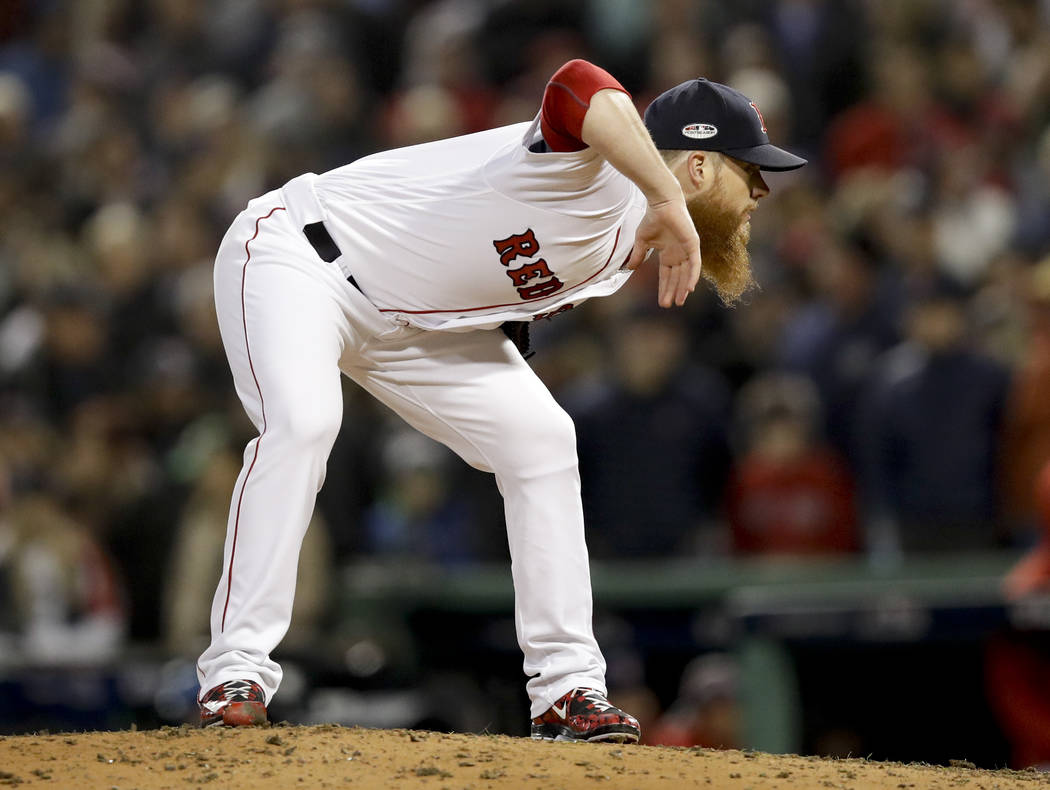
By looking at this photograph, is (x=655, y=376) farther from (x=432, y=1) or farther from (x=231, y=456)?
(x=432, y=1)

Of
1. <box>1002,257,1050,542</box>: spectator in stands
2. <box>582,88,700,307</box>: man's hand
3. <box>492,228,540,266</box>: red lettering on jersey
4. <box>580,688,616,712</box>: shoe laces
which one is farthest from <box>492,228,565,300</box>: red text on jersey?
<box>1002,257,1050,542</box>: spectator in stands

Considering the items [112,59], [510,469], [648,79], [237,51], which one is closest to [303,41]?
[237,51]

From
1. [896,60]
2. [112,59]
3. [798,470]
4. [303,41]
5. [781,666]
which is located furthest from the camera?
[112,59]

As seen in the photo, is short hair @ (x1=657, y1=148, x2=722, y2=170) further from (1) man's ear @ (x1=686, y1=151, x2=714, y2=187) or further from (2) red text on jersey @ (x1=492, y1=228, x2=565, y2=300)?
(2) red text on jersey @ (x1=492, y1=228, x2=565, y2=300)

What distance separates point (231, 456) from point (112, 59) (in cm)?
515

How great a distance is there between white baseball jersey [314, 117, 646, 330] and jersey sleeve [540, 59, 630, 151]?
0.04m

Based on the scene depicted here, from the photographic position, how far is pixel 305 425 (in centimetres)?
372

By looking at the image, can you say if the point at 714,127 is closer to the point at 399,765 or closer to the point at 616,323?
the point at 399,765

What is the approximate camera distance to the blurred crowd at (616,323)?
692 centimetres

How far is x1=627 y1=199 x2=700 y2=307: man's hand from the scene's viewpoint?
3494 mm

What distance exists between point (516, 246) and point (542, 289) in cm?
16

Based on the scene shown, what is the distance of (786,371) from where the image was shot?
751cm

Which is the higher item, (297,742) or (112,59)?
(112,59)

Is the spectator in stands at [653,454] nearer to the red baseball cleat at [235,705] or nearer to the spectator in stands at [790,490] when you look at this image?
the spectator in stands at [790,490]
